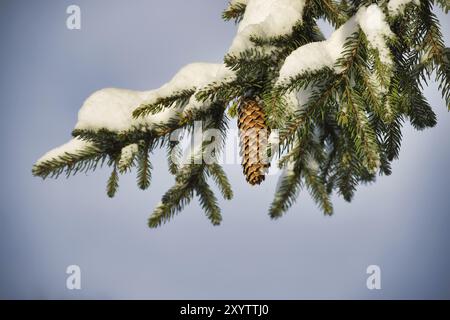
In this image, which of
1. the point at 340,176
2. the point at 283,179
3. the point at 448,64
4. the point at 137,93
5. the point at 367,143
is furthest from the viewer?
the point at 340,176

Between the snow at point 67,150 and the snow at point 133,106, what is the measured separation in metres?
0.10

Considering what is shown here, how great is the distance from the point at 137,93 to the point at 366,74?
3.81 ft

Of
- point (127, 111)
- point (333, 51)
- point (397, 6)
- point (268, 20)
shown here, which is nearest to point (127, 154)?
point (127, 111)

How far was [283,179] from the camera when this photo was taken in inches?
94.7

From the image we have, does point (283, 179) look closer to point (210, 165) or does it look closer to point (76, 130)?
point (210, 165)

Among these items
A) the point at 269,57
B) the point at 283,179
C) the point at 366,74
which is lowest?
the point at 283,179

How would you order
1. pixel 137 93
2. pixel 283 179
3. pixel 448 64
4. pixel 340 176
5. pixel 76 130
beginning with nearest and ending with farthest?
pixel 448 64
pixel 76 130
pixel 137 93
pixel 283 179
pixel 340 176

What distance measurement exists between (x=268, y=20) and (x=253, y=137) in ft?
1.66

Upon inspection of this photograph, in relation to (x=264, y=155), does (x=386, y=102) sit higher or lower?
higher

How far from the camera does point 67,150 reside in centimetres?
206

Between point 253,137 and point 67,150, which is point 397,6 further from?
point 67,150

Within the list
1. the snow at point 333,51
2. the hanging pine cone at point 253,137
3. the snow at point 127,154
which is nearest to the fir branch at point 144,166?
the snow at point 127,154

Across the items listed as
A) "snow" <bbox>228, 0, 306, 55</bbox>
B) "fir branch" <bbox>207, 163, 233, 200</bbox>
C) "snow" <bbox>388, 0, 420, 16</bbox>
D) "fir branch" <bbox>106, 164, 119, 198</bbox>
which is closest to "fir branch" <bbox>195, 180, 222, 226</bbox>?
"fir branch" <bbox>207, 163, 233, 200</bbox>

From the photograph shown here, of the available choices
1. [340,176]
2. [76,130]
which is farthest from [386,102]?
[76,130]
